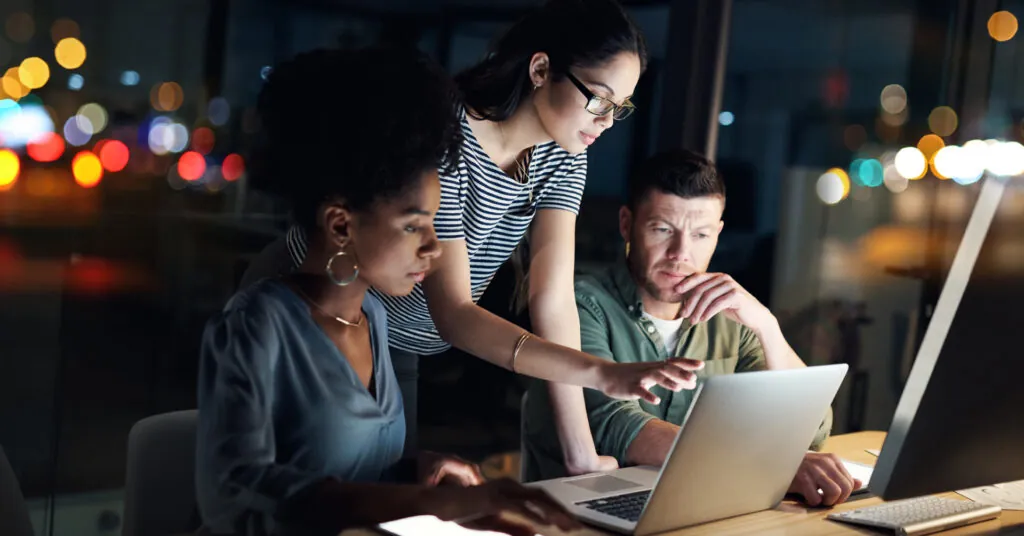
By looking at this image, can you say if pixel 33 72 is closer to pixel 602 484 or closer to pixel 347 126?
pixel 347 126

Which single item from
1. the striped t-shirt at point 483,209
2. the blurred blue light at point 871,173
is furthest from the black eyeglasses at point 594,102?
the blurred blue light at point 871,173

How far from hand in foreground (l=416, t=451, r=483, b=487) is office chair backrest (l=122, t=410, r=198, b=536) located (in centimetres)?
37

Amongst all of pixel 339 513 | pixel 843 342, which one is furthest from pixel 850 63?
pixel 339 513

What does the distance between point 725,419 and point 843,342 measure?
314 centimetres

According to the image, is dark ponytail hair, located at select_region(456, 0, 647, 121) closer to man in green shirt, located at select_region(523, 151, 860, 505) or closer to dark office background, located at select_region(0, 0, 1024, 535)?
dark office background, located at select_region(0, 0, 1024, 535)

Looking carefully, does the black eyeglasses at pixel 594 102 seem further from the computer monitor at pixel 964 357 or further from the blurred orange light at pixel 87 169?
the blurred orange light at pixel 87 169

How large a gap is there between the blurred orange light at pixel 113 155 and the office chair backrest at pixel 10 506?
2.17 feet

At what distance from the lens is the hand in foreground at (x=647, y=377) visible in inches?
57.2

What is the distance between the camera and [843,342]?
4.33 m

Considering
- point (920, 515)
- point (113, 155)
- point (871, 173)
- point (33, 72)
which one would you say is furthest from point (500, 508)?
point (871, 173)

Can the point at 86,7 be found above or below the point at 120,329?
above

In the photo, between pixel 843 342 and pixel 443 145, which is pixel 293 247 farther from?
pixel 843 342

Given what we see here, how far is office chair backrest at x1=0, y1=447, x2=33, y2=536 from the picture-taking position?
1.47 m

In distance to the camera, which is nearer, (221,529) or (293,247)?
(221,529)
